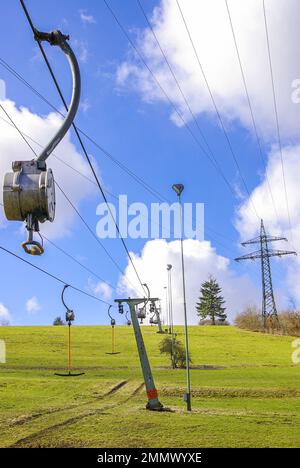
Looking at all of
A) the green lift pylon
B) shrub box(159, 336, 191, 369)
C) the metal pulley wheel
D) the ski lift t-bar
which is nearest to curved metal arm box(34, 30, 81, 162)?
the ski lift t-bar

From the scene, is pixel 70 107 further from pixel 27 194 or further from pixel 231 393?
pixel 231 393

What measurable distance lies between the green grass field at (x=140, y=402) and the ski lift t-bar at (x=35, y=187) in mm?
13954

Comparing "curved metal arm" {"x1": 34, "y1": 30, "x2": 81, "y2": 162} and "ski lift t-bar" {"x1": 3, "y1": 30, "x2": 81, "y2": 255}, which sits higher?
"curved metal arm" {"x1": 34, "y1": 30, "x2": 81, "y2": 162}

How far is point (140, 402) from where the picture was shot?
28984 mm

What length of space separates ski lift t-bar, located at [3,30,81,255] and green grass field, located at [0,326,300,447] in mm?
13954

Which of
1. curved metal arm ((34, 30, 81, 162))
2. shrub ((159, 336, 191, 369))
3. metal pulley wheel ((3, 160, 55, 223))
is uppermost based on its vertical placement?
curved metal arm ((34, 30, 81, 162))

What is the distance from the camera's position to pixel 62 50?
175 inches

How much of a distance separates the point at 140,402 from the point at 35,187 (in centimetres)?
2726

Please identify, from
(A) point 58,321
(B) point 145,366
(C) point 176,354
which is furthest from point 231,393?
(A) point 58,321

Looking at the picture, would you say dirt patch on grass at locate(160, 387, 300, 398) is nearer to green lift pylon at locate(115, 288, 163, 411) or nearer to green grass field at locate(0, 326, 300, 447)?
green grass field at locate(0, 326, 300, 447)

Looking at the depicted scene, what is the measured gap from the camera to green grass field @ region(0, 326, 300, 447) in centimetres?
1746
